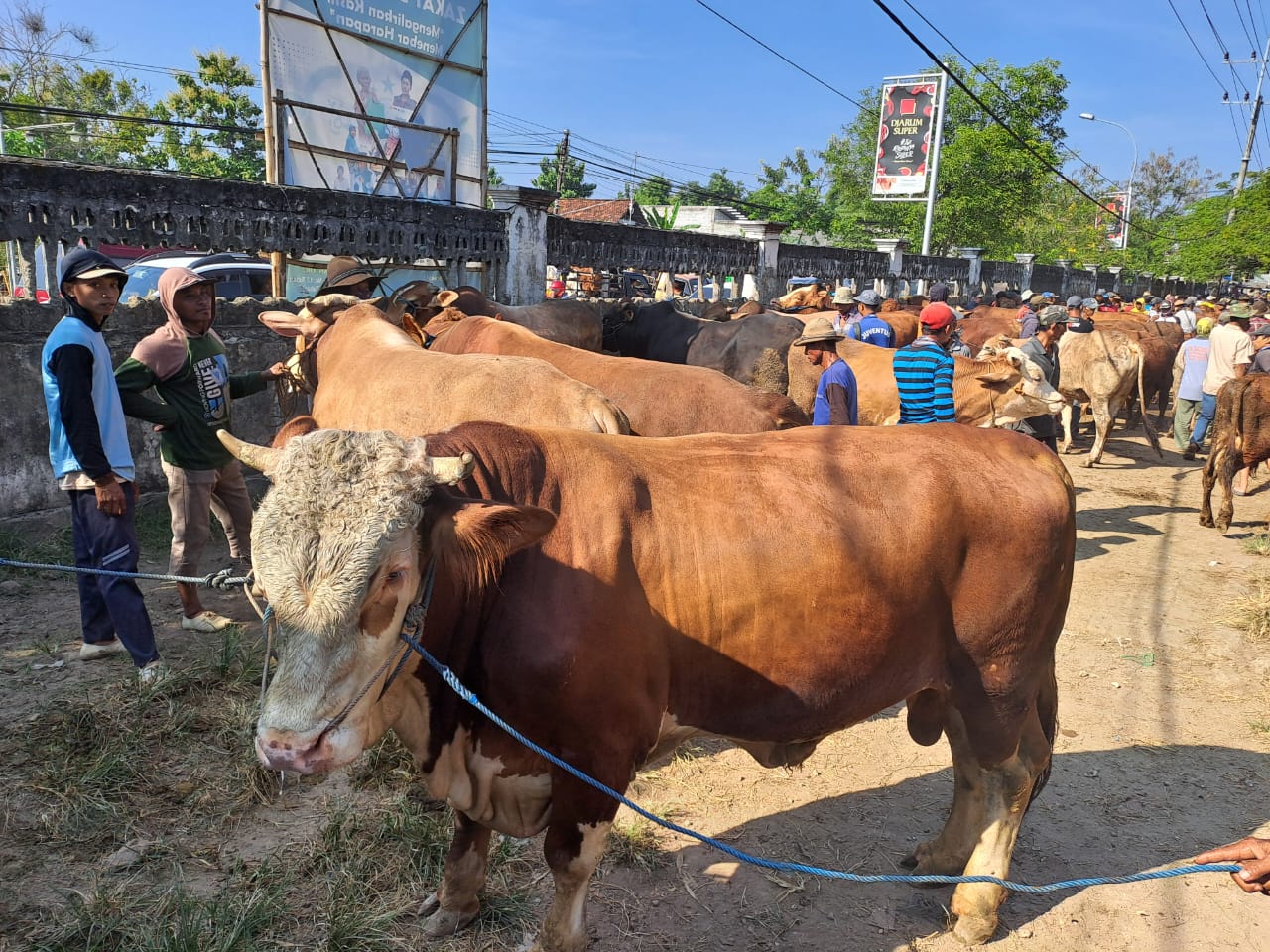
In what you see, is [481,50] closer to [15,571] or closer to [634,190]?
[15,571]

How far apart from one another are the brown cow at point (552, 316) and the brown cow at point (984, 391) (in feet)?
8.04

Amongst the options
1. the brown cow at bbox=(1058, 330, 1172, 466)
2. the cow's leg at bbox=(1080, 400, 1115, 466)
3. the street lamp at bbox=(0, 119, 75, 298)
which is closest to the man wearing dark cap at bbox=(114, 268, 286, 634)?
the street lamp at bbox=(0, 119, 75, 298)

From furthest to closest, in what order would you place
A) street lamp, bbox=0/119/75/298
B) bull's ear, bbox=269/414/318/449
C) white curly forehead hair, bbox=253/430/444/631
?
1. street lamp, bbox=0/119/75/298
2. bull's ear, bbox=269/414/318/449
3. white curly forehead hair, bbox=253/430/444/631

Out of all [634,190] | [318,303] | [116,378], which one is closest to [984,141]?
[318,303]

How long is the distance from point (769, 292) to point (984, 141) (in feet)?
57.5

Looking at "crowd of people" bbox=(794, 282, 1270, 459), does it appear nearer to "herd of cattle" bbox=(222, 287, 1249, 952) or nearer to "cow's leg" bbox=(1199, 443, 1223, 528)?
"cow's leg" bbox=(1199, 443, 1223, 528)

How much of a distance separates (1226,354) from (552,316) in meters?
8.50

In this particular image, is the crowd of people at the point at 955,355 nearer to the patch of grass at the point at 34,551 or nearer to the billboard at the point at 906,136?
the patch of grass at the point at 34,551

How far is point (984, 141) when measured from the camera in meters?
28.8

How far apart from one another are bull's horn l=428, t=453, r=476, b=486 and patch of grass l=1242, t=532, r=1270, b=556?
8858 mm

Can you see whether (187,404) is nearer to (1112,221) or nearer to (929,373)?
(929,373)

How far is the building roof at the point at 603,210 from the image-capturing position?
41.8 meters

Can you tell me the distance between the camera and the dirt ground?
3.09 m

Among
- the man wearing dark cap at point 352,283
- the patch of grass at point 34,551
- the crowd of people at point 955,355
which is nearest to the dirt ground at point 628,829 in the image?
the patch of grass at point 34,551
